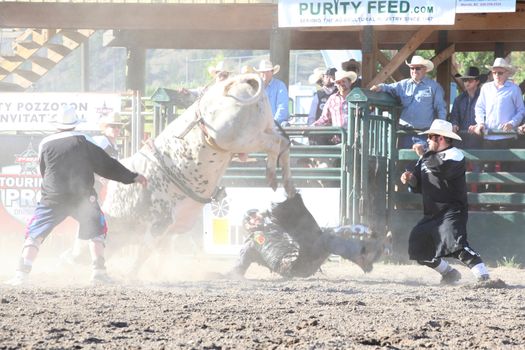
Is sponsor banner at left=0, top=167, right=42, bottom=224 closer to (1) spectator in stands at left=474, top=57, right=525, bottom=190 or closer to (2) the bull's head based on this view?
(2) the bull's head

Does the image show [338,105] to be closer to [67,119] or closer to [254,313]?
[67,119]

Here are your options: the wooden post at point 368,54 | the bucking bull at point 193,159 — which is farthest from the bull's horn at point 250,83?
the wooden post at point 368,54

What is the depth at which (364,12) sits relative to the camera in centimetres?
1168

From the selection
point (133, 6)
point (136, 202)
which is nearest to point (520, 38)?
point (133, 6)

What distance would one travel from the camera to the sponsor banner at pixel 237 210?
10938mm

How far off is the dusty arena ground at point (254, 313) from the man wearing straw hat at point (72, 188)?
11.3 inches

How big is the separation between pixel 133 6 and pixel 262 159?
3.60 meters

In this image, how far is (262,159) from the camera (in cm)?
1145

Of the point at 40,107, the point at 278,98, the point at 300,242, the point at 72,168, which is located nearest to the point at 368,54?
the point at 278,98

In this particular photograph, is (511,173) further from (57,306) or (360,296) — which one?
(57,306)

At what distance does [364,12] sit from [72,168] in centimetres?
482

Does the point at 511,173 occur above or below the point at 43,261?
above

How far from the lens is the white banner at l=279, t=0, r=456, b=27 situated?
11.5 m

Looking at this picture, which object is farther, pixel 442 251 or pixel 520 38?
pixel 520 38
